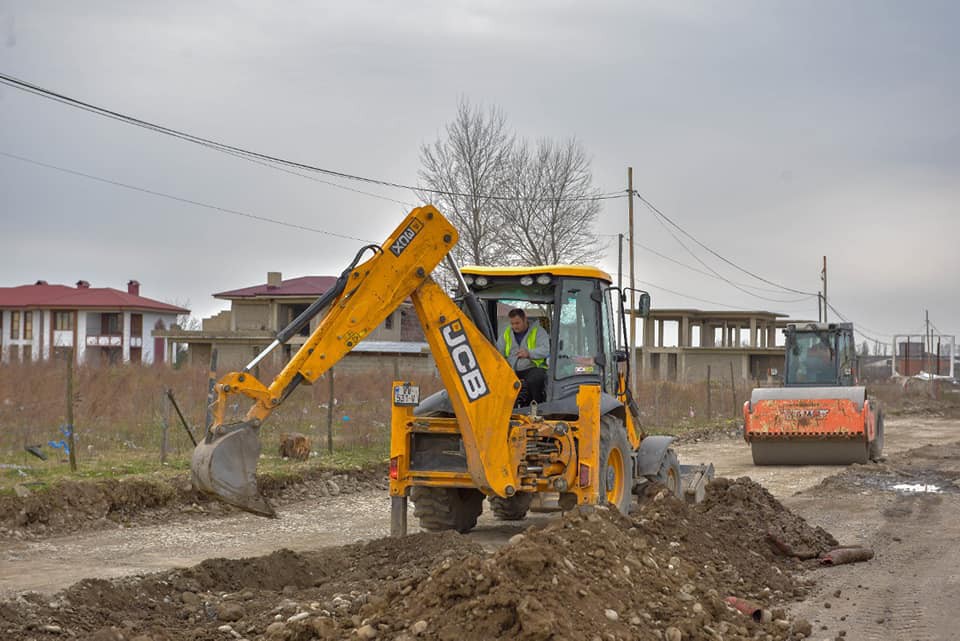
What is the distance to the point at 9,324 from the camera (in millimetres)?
68188

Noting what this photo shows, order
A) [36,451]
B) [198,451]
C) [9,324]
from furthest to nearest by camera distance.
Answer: [9,324] → [36,451] → [198,451]

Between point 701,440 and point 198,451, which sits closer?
point 198,451

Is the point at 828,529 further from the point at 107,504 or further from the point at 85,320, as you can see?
the point at 85,320

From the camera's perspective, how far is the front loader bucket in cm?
797

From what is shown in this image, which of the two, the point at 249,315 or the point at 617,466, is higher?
the point at 249,315

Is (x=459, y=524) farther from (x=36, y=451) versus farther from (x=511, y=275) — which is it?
(x=36, y=451)

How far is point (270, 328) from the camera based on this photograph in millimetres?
58562

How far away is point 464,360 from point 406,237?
117 cm

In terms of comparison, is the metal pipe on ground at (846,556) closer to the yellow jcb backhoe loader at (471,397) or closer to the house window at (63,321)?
the yellow jcb backhoe loader at (471,397)

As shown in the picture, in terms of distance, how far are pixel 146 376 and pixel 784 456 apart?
14.0 m

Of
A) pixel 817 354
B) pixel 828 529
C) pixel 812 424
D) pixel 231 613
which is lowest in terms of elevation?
pixel 828 529

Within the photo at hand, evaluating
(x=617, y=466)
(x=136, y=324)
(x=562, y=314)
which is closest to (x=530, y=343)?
(x=562, y=314)

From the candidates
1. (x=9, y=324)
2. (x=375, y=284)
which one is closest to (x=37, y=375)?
(x=375, y=284)

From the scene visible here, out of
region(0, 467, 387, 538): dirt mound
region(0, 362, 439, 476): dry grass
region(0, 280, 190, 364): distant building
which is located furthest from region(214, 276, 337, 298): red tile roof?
region(0, 467, 387, 538): dirt mound
